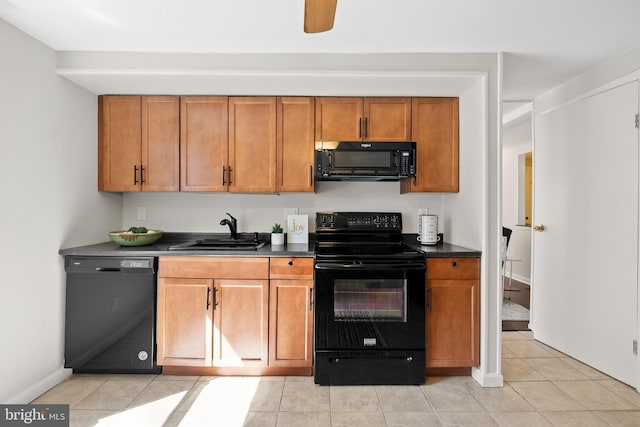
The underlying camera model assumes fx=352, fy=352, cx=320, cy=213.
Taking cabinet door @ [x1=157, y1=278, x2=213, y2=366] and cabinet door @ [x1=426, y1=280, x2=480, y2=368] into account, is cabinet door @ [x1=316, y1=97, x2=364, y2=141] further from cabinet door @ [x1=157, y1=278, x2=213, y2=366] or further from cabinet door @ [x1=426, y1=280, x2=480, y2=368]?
cabinet door @ [x1=157, y1=278, x2=213, y2=366]

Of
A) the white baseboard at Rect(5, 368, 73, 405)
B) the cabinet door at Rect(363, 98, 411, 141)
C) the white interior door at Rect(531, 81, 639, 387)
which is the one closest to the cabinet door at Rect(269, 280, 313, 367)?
the cabinet door at Rect(363, 98, 411, 141)

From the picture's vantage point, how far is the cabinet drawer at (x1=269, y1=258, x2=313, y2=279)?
2561 mm

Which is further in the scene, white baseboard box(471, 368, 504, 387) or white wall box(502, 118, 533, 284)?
white wall box(502, 118, 533, 284)

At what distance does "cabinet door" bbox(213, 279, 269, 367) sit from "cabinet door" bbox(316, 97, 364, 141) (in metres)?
1.28

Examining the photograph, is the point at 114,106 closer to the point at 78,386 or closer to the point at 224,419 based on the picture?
the point at 78,386

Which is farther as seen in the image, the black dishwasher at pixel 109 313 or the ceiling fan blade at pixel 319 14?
the black dishwasher at pixel 109 313

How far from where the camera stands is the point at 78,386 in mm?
2424

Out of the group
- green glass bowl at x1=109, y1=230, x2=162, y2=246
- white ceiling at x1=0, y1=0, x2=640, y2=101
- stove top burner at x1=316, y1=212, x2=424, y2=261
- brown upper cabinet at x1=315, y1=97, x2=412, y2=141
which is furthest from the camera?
stove top burner at x1=316, y1=212, x2=424, y2=261

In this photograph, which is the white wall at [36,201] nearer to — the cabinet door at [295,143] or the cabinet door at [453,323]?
the cabinet door at [295,143]

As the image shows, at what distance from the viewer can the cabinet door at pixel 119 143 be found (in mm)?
2869

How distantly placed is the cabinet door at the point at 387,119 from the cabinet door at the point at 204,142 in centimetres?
115

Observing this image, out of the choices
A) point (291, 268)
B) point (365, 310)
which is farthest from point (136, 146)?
point (365, 310)

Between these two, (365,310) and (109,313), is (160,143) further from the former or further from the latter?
(365,310)

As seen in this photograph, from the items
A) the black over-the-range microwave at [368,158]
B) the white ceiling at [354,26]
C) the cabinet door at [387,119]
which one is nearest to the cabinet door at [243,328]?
the black over-the-range microwave at [368,158]
